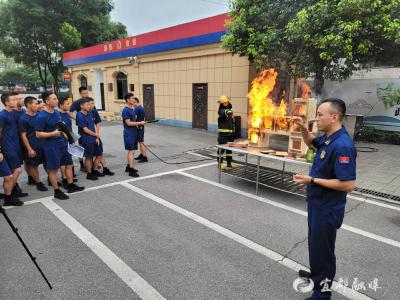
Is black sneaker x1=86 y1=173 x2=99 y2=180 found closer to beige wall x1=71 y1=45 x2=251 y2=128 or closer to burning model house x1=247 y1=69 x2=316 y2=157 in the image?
burning model house x1=247 y1=69 x2=316 y2=157

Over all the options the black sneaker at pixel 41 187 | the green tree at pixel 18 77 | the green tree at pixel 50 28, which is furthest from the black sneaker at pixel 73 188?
the green tree at pixel 18 77

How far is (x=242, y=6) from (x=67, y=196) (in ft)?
24.6

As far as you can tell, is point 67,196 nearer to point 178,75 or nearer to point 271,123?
point 271,123

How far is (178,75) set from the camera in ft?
47.6

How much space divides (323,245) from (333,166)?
28.8 inches

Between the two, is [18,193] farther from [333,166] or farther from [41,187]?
[333,166]

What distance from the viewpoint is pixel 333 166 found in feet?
8.18

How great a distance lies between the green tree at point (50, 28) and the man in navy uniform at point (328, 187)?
2564cm

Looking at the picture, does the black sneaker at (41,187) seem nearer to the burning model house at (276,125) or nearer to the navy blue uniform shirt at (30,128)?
the navy blue uniform shirt at (30,128)

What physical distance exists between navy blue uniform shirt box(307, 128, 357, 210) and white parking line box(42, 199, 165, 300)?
1.82 meters

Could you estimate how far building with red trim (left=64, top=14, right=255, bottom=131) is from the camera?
474 inches

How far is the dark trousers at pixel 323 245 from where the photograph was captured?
2553mm

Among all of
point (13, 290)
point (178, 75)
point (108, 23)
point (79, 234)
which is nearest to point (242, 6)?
point (178, 75)

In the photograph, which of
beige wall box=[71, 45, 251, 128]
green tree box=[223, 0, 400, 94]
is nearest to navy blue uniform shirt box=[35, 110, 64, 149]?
green tree box=[223, 0, 400, 94]
